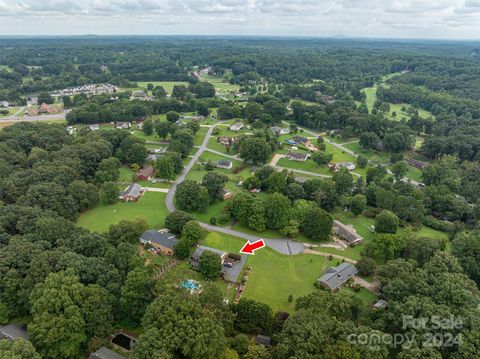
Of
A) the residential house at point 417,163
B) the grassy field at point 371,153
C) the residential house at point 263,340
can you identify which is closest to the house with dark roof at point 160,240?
the residential house at point 263,340

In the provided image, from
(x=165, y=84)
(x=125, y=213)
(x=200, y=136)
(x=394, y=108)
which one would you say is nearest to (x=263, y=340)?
(x=125, y=213)

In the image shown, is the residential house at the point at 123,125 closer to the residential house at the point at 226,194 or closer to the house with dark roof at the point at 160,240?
the residential house at the point at 226,194

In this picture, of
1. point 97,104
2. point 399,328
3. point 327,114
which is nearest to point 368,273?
point 399,328

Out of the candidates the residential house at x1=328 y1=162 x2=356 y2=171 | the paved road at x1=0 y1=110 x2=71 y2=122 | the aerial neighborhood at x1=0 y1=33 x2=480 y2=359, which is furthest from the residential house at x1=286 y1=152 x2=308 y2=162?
the paved road at x1=0 y1=110 x2=71 y2=122

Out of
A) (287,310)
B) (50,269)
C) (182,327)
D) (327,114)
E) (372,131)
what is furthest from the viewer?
(327,114)

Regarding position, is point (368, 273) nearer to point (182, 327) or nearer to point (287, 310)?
point (287, 310)

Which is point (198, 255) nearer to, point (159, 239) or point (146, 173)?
point (159, 239)
